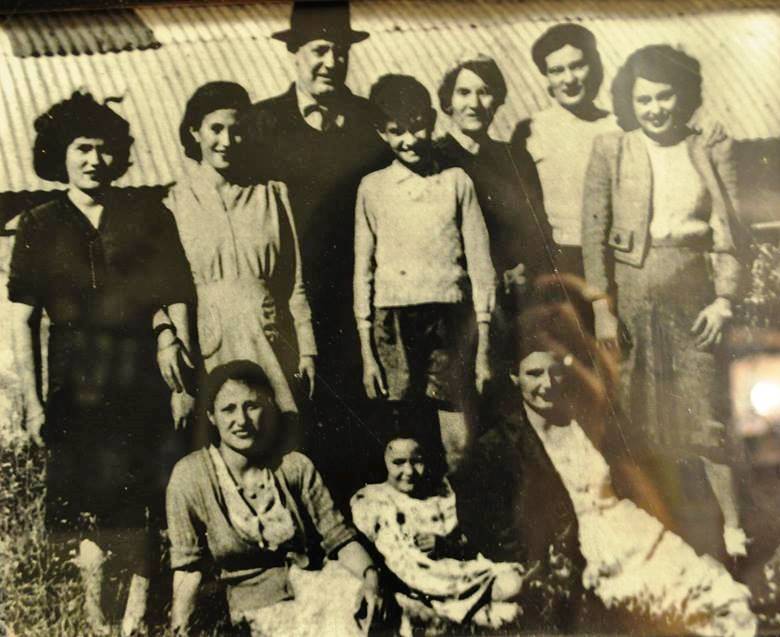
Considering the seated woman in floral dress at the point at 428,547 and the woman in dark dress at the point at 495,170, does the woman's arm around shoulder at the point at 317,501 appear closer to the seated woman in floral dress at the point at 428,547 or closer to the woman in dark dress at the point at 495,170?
the seated woman in floral dress at the point at 428,547

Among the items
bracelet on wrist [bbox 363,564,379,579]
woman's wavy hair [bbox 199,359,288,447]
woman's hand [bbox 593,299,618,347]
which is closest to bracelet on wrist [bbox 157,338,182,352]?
woman's wavy hair [bbox 199,359,288,447]

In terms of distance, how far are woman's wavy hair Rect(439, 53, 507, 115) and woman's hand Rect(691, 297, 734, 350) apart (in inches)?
30.4

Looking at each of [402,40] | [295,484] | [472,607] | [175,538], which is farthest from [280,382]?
[402,40]

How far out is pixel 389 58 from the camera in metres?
2.16

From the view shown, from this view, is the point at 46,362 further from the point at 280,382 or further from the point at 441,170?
the point at 441,170

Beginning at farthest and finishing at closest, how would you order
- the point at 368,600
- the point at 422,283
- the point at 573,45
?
the point at 573,45
the point at 422,283
the point at 368,600

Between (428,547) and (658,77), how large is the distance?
139cm

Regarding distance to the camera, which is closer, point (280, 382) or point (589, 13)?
point (280, 382)

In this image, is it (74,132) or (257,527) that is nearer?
(257,527)

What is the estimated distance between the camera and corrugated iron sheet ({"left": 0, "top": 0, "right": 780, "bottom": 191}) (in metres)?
2.11

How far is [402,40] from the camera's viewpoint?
218cm

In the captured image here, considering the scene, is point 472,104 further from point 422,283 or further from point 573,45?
point 422,283

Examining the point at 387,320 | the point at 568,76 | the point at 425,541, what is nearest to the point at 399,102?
the point at 568,76

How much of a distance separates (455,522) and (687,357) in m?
0.74
